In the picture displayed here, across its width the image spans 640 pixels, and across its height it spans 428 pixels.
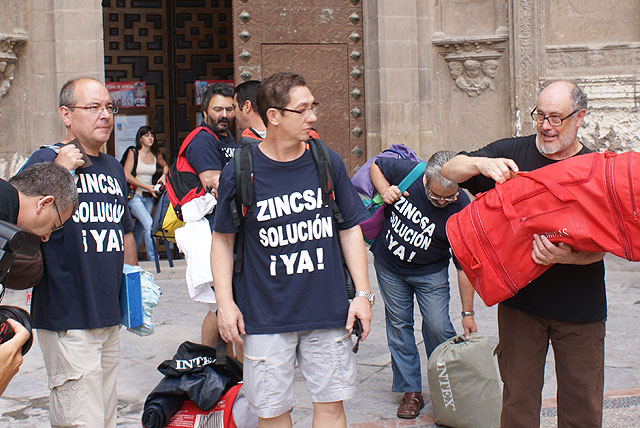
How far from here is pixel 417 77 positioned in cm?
1009

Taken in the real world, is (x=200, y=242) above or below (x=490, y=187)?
below

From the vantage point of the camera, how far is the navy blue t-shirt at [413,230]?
4926 mm

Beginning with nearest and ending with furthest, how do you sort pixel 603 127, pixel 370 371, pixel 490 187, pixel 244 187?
pixel 244 187
pixel 490 187
pixel 370 371
pixel 603 127

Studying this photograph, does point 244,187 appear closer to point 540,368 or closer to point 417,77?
point 540,368

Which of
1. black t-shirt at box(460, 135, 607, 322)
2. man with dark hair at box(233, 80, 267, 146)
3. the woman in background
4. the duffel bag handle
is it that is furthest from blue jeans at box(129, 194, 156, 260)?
the duffel bag handle

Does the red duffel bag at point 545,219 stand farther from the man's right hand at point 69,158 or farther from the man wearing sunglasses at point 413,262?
the man's right hand at point 69,158

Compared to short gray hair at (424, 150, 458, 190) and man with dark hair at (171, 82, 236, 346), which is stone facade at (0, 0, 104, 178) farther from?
short gray hair at (424, 150, 458, 190)

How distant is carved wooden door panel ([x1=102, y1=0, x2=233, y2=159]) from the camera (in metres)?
12.1

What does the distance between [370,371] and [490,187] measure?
7.75 ft

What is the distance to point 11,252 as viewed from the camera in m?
2.54

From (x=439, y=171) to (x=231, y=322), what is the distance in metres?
1.61

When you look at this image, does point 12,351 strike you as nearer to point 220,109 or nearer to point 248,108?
point 248,108

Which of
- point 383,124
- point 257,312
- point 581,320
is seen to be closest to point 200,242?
point 257,312

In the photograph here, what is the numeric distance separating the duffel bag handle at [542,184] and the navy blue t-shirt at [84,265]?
1.71 m
